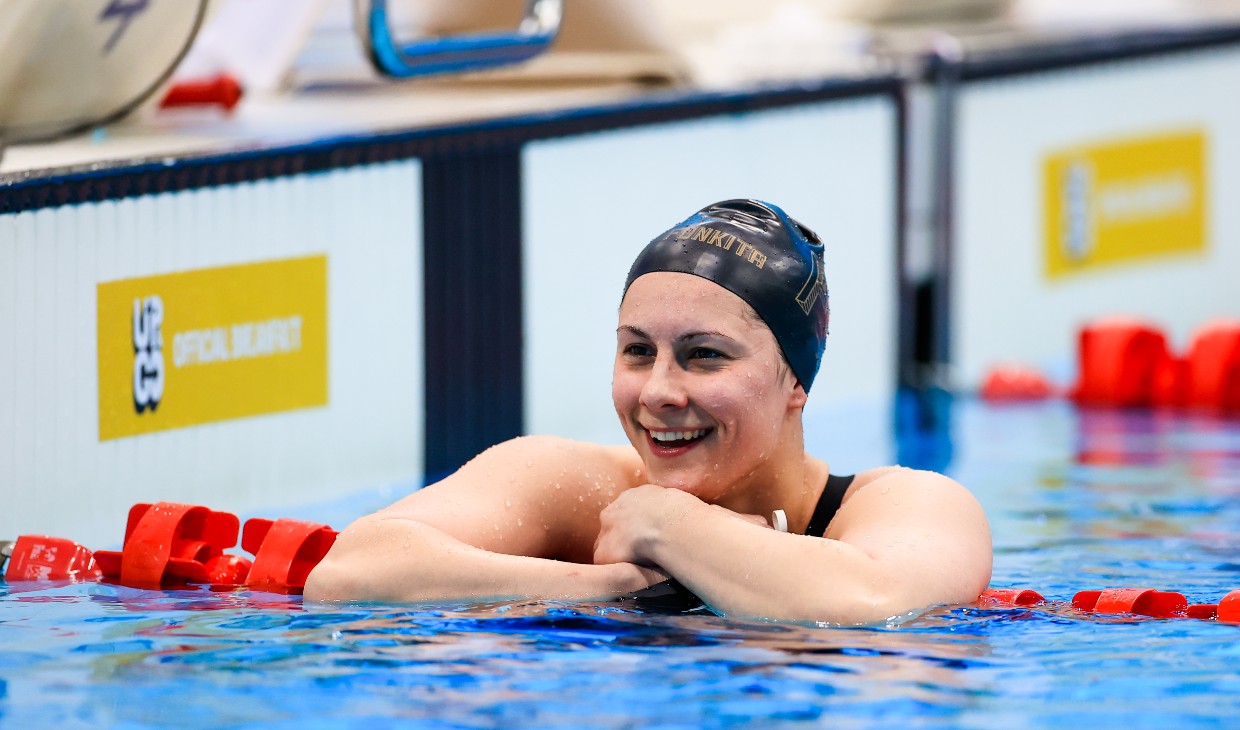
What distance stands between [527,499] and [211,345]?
1.77m

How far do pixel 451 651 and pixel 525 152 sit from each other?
137 inches

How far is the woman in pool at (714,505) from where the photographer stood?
3.96 metres

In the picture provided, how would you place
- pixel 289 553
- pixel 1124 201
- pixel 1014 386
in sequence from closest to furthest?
pixel 289 553 → pixel 1014 386 → pixel 1124 201

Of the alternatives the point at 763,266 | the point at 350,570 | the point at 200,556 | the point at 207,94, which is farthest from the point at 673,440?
the point at 207,94

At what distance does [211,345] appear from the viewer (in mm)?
5805

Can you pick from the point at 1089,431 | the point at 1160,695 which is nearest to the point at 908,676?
the point at 1160,695

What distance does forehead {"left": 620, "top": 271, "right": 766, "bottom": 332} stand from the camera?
13.1ft

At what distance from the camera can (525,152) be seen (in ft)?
23.2

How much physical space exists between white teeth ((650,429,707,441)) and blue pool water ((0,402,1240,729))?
33cm

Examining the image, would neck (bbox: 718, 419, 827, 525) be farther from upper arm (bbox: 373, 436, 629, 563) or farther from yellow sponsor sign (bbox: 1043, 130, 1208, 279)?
yellow sponsor sign (bbox: 1043, 130, 1208, 279)

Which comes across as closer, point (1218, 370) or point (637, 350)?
point (637, 350)

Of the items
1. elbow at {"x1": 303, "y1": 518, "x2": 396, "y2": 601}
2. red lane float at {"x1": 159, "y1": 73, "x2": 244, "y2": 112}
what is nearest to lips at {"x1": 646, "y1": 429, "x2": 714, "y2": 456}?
elbow at {"x1": 303, "y1": 518, "x2": 396, "y2": 601}

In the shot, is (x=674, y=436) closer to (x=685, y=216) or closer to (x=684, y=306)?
(x=684, y=306)

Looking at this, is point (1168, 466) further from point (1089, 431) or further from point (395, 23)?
point (395, 23)
